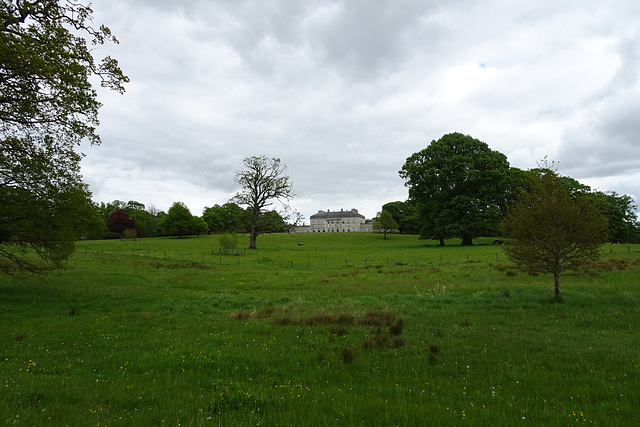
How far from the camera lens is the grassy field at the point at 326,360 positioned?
4.75 m

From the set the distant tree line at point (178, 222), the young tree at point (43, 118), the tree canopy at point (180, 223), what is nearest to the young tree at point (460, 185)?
the distant tree line at point (178, 222)

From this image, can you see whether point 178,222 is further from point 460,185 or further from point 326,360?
point 326,360

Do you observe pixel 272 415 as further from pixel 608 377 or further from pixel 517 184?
pixel 517 184

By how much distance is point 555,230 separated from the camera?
14742 millimetres

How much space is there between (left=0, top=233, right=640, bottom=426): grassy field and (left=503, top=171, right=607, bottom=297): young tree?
5.01ft

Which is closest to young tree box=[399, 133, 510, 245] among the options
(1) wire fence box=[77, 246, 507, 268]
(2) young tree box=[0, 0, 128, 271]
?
(1) wire fence box=[77, 246, 507, 268]

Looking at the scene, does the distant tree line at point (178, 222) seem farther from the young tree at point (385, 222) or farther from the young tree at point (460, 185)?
the young tree at point (385, 222)

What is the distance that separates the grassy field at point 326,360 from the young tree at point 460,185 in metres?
39.3

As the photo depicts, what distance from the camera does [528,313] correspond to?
1216 cm

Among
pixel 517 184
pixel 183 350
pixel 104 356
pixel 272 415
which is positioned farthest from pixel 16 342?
pixel 517 184

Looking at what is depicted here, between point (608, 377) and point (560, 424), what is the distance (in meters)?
2.72

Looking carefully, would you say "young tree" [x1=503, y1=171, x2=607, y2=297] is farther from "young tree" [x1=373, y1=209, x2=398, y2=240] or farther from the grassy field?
"young tree" [x1=373, y1=209, x2=398, y2=240]

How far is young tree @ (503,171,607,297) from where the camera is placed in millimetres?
14492

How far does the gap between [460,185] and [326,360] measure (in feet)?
180
